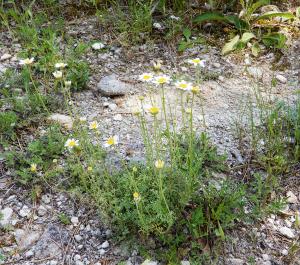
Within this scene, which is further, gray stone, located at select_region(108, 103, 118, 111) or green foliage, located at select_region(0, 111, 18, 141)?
gray stone, located at select_region(108, 103, 118, 111)

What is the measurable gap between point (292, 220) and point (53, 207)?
4.29 ft

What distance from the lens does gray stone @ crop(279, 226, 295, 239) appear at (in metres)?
2.13

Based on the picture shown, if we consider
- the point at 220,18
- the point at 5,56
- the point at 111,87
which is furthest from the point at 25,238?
the point at 220,18

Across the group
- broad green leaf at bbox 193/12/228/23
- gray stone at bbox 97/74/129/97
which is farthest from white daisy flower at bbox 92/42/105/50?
broad green leaf at bbox 193/12/228/23

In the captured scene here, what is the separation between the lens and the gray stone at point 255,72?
10.6 ft

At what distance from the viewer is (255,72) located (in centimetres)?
326

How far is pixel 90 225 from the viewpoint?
7.07 ft

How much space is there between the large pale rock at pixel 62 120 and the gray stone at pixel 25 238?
0.80m

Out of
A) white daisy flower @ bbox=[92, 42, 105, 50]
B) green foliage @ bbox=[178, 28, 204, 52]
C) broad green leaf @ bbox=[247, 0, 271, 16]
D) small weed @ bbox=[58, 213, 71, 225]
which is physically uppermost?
broad green leaf @ bbox=[247, 0, 271, 16]

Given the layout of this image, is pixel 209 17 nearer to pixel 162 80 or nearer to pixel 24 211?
pixel 162 80

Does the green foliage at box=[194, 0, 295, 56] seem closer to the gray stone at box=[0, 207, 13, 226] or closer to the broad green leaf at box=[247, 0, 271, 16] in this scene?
the broad green leaf at box=[247, 0, 271, 16]

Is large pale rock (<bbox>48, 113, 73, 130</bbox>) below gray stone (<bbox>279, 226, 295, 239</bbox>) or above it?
above

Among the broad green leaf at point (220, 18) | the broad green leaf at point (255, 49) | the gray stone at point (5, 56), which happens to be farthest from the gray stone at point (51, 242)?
the broad green leaf at point (220, 18)

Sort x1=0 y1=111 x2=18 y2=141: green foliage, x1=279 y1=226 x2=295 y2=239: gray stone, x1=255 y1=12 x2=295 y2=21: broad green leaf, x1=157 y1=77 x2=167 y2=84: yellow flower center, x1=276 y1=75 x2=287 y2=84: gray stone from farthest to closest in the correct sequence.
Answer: x1=255 y1=12 x2=295 y2=21: broad green leaf < x1=276 y1=75 x2=287 y2=84: gray stone < x1=0 y1=111 x2=18 y2=141: green foliage < x1=279 y1=226 x2=295 y2=239: gray stone < x1=157 y1=77 x2=167 y2=84: yellow flower center
